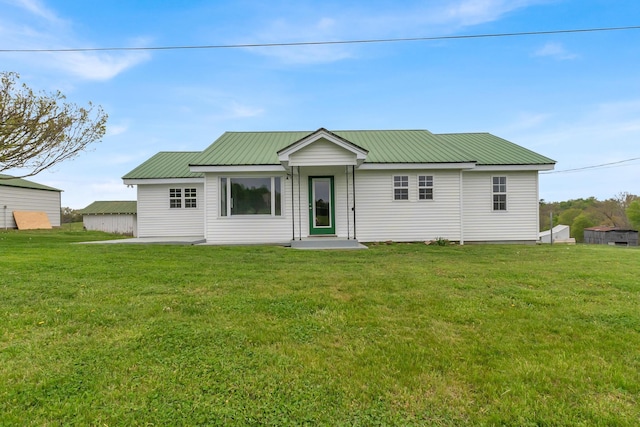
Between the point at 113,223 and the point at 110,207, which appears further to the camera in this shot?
the point at 110,207

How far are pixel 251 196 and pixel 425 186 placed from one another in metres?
6.71

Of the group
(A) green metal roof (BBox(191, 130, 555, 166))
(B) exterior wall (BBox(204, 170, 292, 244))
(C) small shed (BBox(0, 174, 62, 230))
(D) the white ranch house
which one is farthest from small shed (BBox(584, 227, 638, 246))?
(C) small shed (BBox(0, 174, 62, 230))

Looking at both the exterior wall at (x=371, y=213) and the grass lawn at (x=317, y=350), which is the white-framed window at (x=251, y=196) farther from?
the grass lawn at (x=317, y=350)

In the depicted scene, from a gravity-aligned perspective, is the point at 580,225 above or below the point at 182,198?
below

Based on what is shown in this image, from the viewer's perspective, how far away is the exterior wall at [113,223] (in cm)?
2197

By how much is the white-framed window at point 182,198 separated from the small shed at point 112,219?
24.4 ft

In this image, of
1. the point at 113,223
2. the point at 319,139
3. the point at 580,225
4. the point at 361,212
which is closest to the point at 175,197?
the point at 319,139

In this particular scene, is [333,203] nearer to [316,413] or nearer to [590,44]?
[316,413]

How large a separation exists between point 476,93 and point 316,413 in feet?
61.5

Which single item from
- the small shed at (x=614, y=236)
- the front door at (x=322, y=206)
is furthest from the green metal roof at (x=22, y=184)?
the small shed at (x=614, y=236)

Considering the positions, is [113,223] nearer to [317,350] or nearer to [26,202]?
[26,202]

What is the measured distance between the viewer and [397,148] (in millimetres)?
13562

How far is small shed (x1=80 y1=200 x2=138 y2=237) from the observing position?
22.1 meters

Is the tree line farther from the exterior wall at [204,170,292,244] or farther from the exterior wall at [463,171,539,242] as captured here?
the exterior wall at [204,170,292,244]
